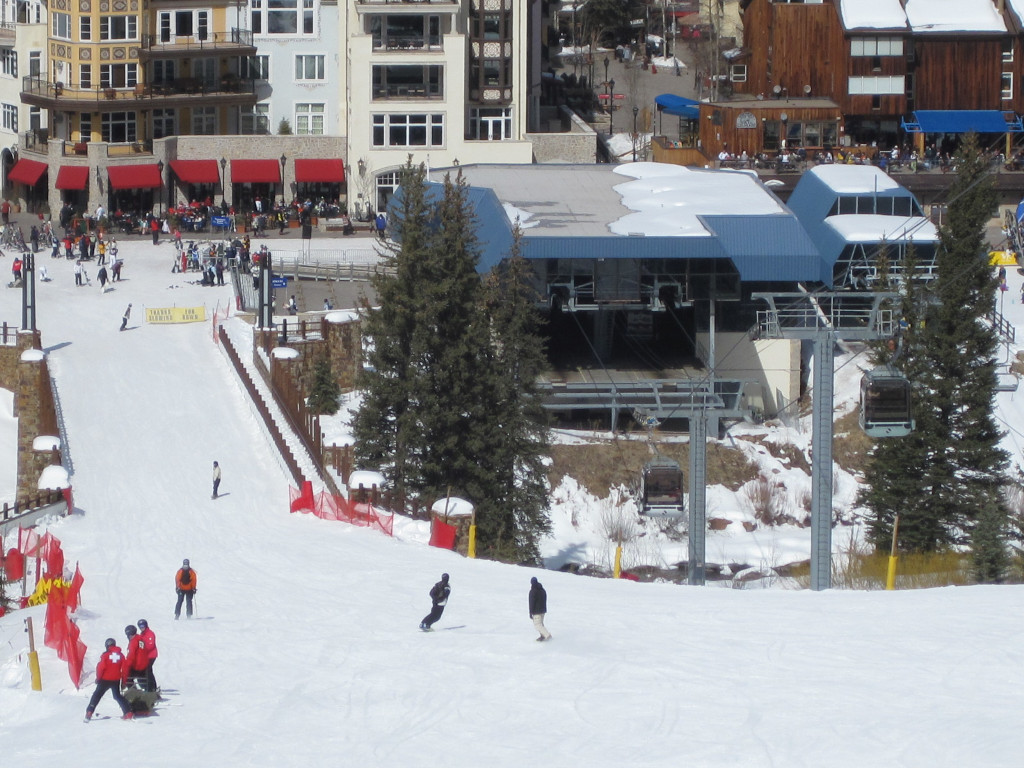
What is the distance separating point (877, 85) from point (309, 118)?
23.2m

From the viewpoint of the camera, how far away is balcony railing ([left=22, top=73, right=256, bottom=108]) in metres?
74.6

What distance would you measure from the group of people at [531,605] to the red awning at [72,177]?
46.3m

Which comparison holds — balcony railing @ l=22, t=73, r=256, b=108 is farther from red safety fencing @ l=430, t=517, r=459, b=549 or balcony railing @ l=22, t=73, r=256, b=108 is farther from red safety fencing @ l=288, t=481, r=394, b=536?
red safety fencing @ l=430, t=517, r=459, b=549

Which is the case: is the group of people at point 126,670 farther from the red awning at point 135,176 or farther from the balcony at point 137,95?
the balcony at point 137,95

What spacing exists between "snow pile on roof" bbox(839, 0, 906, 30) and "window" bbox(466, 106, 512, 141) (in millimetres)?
14158

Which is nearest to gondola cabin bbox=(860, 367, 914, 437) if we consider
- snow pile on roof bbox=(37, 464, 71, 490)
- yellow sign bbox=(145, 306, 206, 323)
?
snow pile on roof bbox=(37, 464, 71, 490)

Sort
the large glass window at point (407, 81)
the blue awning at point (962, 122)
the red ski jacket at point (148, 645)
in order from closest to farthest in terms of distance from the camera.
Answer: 1. the red ski jacket at point (148, 645)
2. the large glass window at point (407, 81)
3. the blue awning at point (962, 122)

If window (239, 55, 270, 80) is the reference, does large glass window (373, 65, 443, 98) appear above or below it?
below

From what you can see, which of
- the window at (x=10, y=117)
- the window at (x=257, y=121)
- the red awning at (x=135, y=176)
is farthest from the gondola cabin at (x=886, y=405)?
the window at (x=10, y=117)

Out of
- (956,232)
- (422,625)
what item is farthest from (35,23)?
(422,625)

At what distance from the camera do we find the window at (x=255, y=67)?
77438mm

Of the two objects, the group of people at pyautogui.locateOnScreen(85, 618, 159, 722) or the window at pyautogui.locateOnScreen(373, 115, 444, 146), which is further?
the window at pyautogui.locateOnScreen(373, 115, 444, 146)

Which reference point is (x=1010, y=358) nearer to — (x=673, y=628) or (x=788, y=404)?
(x=788, y=404)

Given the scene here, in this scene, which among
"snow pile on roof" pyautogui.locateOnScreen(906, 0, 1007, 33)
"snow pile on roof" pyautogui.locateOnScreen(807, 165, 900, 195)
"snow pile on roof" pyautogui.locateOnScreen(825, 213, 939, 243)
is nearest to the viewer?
"snow pile on roof" pyautogui.locateOnScreen(825, 213, 939, 243)
